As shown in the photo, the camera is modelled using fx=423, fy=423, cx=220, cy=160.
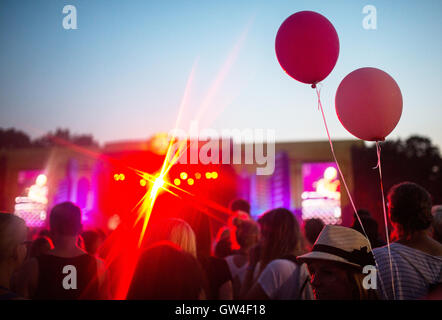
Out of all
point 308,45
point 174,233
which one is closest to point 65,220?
point 174,233

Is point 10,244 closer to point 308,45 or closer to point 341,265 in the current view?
point 341,265

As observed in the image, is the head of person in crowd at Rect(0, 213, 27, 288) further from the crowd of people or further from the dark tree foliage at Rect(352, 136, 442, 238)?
the dark tree foliage at Rect(352, 136, 442, 238)

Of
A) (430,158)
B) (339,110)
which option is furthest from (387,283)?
(430,158)

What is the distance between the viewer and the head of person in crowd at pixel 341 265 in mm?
1972

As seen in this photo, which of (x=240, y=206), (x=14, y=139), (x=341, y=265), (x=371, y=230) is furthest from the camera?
(x=14, y=139)

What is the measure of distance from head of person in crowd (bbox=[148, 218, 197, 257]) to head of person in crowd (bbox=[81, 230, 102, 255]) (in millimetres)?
2412

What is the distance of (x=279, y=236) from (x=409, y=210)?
82cm

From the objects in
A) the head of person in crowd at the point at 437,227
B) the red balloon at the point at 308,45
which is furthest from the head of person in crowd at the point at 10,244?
the head of person in crowd at the point at 437,227

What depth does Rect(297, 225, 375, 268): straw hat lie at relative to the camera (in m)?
2.00

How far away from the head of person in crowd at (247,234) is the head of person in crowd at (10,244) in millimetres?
2177

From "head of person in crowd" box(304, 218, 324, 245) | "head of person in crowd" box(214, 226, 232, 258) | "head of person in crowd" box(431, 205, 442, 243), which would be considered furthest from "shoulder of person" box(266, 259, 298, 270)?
"head of person in crowd" box(214, 226, 232, 258)

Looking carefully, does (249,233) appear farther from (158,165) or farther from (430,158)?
(430,158)

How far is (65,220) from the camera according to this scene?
2986mm
